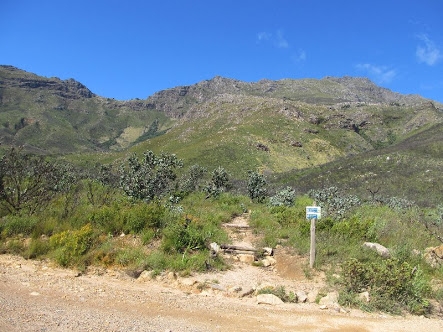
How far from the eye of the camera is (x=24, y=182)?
13266mm

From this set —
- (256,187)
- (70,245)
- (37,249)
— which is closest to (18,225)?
(37,249)

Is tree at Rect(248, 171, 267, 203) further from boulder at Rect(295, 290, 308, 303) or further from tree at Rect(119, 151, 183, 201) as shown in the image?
boulder at Rect(295, 290, 308, 303)

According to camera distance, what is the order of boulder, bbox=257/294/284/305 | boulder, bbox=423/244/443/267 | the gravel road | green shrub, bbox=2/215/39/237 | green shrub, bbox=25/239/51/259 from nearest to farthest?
the gravel road < boulder, bbox=257/294/284/305 < green shrub, bbox=25/239/51/259 < green shrub, bbox=2/215/39/237 < boulder, bbox=423/244/443/267

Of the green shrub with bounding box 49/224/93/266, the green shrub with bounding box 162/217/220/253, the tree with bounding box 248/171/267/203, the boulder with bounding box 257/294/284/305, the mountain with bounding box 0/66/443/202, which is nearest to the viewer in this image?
the boulder with bounding box 257/294/284/305

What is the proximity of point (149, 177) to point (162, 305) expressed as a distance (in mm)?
12603

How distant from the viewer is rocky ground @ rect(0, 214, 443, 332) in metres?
5.45

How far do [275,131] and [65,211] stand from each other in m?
91.3

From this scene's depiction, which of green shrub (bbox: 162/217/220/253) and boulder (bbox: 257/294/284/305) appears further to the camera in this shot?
green shrub (bbox: 162/217/220/253)

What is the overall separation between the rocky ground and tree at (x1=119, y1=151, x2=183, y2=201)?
8639mm

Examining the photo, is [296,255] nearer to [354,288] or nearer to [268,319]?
[354,288]

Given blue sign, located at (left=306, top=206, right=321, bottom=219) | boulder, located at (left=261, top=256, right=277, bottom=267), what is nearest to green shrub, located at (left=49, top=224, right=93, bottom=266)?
boulder, located at (left=261, top=256, right=277, bottom=267)

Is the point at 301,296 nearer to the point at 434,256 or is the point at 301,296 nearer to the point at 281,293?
the point at 281,293

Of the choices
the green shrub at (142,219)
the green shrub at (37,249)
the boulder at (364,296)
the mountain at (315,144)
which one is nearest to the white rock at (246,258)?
the green shrub at (142,219)

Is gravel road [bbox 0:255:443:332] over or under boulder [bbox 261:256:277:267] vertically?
under
